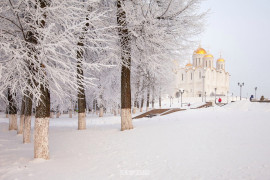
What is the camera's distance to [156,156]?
254 inches

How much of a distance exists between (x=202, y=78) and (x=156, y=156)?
72.4m

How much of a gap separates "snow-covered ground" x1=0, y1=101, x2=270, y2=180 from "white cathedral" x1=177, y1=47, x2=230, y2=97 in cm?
6901

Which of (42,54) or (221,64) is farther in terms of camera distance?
(221,64)

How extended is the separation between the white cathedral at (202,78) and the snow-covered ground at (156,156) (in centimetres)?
6901

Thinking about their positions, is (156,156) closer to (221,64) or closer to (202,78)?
(202,78)

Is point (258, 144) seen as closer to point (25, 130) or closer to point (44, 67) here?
point (44, 67)

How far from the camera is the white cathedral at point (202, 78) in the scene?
76.5 m

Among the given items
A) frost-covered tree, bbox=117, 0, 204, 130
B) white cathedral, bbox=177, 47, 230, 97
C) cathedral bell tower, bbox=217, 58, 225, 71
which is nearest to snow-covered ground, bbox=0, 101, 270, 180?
frost-covered tree, bbox=117, 0, 204, 130

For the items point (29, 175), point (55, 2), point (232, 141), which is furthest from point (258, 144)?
point (55, 2)

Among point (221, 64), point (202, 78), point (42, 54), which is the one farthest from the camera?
point (221, 64)

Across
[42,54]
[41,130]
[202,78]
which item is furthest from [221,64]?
[42,54]

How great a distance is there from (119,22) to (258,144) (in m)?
7.49

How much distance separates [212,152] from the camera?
654 centimetres

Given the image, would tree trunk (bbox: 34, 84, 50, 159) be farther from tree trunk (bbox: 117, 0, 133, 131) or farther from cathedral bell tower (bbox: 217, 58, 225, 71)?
cathedral bell tower (bbox: 217, 58, 225, 71)
